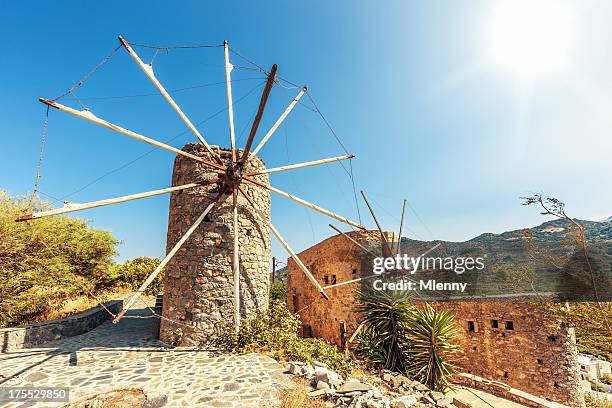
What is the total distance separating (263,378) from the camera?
218 inches

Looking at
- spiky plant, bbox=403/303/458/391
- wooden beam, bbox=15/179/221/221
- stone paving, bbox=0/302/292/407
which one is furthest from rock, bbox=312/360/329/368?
wooden beam, bbox=15/179/221/221

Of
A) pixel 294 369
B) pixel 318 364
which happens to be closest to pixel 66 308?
pixel 294 369

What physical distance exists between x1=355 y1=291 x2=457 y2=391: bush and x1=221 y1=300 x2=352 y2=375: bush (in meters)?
1.82

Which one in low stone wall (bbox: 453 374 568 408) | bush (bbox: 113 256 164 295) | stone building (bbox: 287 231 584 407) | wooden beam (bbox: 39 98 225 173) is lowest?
low stone wall (bbox: 453 374 568 408)

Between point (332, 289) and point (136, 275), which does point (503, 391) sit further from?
point (136, 275)

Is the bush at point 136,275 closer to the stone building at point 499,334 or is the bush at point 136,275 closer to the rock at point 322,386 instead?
the stone building at point 499,334

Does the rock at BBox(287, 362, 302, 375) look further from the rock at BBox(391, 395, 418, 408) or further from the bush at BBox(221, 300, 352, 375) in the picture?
the rock at BBox(391, 395, 418, 408)

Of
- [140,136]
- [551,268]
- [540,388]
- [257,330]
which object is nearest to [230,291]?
[257,330]

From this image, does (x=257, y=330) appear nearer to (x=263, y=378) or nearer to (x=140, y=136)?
(x=263, y=378)

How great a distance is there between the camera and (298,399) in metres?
4.54

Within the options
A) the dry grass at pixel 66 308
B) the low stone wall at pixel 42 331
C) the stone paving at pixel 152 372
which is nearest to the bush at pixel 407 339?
the stone paving at pixel 152 372

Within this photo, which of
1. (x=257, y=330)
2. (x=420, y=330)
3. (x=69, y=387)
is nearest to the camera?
(x=69, y=387)

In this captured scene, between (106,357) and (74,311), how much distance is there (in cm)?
770

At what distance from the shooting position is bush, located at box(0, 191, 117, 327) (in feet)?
28.9
